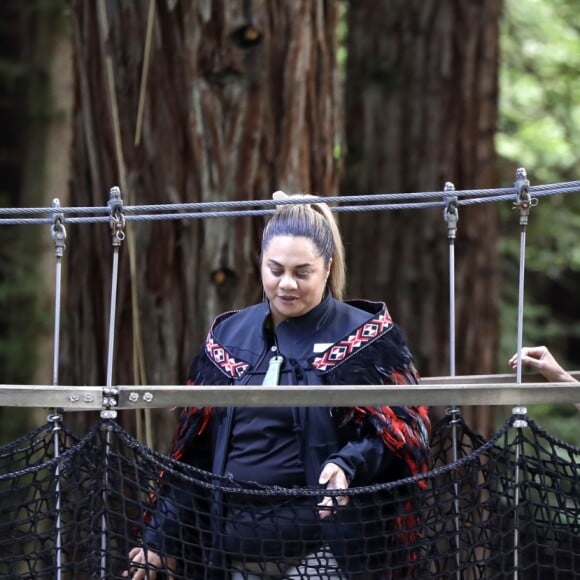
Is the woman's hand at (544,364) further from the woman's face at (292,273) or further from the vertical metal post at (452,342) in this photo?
the woman's face at (292,273)

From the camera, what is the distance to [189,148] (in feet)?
14.4

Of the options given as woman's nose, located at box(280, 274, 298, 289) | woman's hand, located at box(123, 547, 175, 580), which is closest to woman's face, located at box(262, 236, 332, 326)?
woman's nose, located at box(280, 274, 298, 289)

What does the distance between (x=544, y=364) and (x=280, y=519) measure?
0.79 meters

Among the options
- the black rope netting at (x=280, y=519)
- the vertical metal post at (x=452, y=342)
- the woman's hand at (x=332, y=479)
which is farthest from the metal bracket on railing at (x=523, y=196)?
the woman's hand at (x=332, y=479)

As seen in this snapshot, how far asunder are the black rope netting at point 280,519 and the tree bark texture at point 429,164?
2.57 m

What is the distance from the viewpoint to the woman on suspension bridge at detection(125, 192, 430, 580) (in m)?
3.10

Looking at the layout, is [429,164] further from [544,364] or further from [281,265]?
[281,265]

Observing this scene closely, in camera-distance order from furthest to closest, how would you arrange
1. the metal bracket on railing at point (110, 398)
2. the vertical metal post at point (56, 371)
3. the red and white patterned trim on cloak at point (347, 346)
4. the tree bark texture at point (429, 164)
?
the tree bark texture at point (429, 164) < the red and white patterned trim on cloak at point (347, 346) < the vertical metal post at point (56, 371) < the metal bracket on railing at point (110, 398)

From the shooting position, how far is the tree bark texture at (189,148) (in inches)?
173

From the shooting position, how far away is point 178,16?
14.5ft

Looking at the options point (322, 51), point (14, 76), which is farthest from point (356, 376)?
point (14, 76)

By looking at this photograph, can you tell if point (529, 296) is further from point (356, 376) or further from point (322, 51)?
point (356, 376)

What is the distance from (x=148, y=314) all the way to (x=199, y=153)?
581 mm

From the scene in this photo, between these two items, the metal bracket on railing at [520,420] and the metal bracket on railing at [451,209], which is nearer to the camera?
the metal bracket on railing at [520,420]
